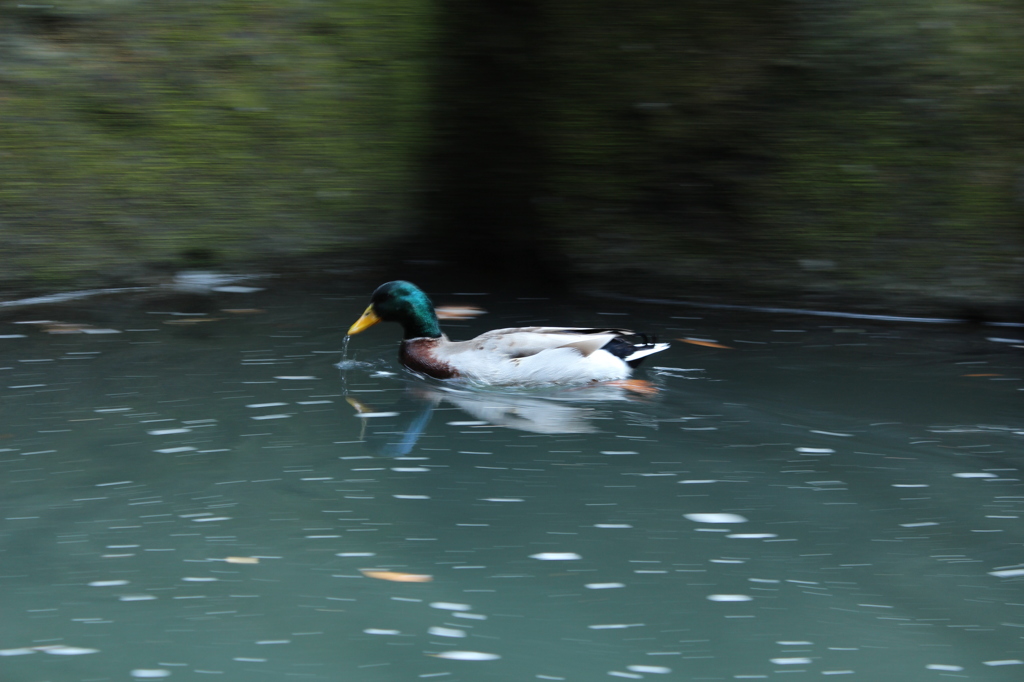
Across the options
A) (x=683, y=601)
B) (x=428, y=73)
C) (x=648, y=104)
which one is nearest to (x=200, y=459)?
(x=683, y=601)

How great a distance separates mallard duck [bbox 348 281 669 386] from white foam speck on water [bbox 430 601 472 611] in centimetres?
227

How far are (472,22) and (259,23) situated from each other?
1617 millimetres

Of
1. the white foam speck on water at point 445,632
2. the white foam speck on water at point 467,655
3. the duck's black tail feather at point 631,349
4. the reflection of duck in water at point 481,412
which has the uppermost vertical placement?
the duck's black tail feather at point 631,349

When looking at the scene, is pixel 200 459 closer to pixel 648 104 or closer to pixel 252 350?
pixel 252 350

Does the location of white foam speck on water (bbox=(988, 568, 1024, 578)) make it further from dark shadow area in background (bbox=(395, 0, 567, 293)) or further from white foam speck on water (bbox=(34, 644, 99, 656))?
dark shadow area in background (bbox=(395, 0, 567, 293))

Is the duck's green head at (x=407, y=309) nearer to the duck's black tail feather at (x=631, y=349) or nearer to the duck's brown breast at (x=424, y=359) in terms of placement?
the duck's brown breast at (x=424, y=359)

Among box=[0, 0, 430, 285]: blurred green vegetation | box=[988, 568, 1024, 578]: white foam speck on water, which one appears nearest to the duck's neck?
box=[0, 0, 430, 285]: blurred green vegetation

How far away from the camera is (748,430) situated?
4766mm

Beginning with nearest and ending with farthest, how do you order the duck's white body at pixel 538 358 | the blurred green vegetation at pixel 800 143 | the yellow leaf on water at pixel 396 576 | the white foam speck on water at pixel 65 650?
the white foam speck on water at pixel 65 650 < the yellow leaf on water at pixel 396 576 < the duck's white body at pixel 538 358 < the blurred green vegetation at pixel 800 143

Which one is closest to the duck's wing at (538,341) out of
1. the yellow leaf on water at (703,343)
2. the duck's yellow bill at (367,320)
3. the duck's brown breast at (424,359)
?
the duck's brown breast at (424,359)

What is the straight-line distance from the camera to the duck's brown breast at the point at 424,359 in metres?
5.53

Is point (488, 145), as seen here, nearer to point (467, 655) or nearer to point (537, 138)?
point (537, 138)

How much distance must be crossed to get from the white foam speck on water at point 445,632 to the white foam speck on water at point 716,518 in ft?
3.70

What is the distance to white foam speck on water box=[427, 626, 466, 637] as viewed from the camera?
3.01 m
